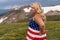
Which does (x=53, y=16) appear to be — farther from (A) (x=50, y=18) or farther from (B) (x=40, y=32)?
(B) (x=40, y=32)

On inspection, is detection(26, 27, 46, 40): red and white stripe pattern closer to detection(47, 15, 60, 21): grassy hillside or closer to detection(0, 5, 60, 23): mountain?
detection(0, 5, 60, 23): mountain

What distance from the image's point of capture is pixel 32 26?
8.55m

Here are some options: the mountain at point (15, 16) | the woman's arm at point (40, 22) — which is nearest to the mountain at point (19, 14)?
the mountain at point (15, 16)

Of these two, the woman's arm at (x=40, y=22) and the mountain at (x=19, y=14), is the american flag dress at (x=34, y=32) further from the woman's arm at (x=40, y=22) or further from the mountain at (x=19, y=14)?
the mountain at (x=19, y=14)

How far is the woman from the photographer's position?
8227 millimetres

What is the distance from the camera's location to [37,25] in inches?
332

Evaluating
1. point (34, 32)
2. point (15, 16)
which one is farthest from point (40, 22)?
point (15, 16)

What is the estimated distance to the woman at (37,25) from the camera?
823 centimetres

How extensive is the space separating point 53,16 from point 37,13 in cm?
2175

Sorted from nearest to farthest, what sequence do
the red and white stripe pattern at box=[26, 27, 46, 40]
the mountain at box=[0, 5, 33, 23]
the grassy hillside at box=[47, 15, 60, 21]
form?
1. the red and white stripe pattern at box=[26, 27, 46, 40]
2. the mountain at box=[0, 5, 33, 23]
3. the grassy hillside at box=[47, 15, 60, 21]

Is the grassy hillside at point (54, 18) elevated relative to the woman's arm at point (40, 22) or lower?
lower

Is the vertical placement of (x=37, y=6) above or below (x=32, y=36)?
above

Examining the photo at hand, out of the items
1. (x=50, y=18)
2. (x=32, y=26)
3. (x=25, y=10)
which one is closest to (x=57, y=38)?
(x=32, y=26)

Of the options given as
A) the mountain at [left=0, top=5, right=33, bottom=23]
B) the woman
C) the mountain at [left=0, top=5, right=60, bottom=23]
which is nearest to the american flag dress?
the woman
